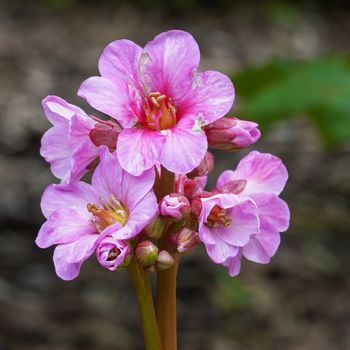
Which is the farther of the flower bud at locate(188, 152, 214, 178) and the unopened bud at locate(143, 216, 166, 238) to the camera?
the flower bud at locate(188, 152, 214, 178)

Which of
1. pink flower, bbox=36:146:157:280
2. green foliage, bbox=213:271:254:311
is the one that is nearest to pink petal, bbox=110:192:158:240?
pink flower, bbox=36:146:157:280

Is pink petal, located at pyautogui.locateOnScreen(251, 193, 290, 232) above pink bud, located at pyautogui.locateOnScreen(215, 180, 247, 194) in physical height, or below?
below

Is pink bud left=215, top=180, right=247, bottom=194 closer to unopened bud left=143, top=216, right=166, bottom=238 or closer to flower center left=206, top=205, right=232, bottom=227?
flower center left=206, top=205, right=232, bottom=227

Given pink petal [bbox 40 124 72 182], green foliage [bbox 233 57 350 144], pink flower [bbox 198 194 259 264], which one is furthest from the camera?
green foliage [bbox 233 57 350 144]

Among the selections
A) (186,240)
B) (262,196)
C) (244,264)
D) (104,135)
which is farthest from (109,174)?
(244,264)

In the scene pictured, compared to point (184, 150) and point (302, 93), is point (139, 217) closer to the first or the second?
point (184, 150)

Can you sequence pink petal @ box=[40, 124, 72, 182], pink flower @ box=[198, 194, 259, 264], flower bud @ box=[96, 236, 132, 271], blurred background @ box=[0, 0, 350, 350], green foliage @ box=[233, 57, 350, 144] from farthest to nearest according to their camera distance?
blurred background @ box=[0, 0, 350, 350] < green foliage @ box=[233, 57, 350, 144] < pink petal @ box=[40, 124, 72, 182] < pink flower @ box=[198, 194, 259, 264] < flower bud @ box=[96, 236, 132, 271]

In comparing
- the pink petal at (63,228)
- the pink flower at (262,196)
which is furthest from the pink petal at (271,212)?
the pink petal at (63,228)

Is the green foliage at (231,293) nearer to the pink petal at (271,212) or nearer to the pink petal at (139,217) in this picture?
the pink petal at (271,212)
